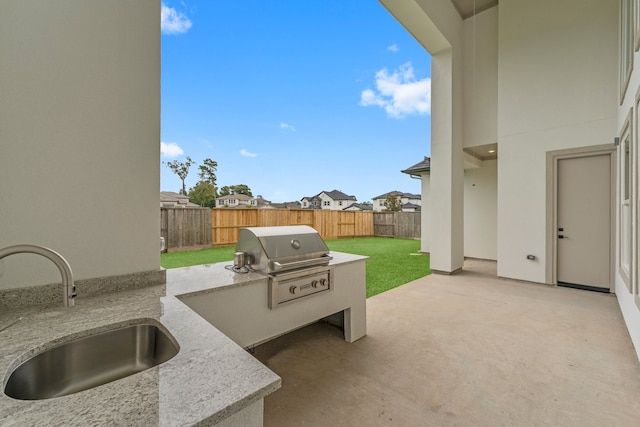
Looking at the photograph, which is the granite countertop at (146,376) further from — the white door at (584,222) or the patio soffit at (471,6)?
the patio soffit at (471,6)

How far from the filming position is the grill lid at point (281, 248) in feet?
6.88

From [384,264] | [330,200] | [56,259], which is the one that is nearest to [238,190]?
[384,264]

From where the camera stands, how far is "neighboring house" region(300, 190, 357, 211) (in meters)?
29.9

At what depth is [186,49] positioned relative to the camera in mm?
11734

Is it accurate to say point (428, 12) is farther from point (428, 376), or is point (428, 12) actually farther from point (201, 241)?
point (201, 241)

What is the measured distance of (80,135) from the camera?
5.06 feet

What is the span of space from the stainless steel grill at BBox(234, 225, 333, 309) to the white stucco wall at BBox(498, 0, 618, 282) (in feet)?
15.2

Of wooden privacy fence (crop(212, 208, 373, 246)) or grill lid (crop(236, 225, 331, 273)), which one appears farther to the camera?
wooden privacy fence (crop(212, 208, 373, 246))

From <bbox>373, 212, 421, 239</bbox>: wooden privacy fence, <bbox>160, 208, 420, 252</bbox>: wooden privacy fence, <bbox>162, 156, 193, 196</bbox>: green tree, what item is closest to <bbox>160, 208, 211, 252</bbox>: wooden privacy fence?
<bbox>160, 208, 420, 252</bbox>: wooden privacy fence

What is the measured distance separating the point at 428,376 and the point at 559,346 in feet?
5.32

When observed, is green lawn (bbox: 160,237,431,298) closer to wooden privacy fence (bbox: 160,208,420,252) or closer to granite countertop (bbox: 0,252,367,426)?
wooden privacy fence (bbox: 160,208,420,252)

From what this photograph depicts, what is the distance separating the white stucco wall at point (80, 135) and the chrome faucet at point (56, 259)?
1.66 feet

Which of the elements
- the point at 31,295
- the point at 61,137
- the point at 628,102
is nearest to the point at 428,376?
the point at 31,295

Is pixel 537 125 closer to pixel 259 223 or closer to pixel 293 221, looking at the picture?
pixel 293 221
